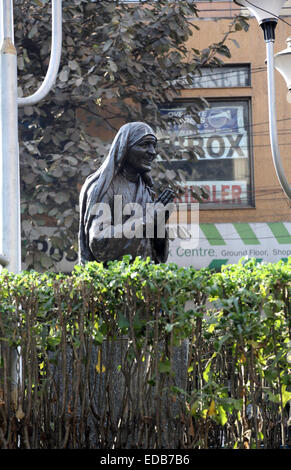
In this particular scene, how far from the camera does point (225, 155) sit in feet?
69.2

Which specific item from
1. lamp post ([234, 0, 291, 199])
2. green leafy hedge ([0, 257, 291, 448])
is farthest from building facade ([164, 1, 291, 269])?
green leafy hedge ([0, 257, 291, 448])

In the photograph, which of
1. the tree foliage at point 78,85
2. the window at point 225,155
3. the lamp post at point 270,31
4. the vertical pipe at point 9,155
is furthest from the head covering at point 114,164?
the window at point 225,155

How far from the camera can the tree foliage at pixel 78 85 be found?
12180mm

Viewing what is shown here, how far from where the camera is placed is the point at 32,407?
4777 mm

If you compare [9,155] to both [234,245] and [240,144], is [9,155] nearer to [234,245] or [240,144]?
[234,245]

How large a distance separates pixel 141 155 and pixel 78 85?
626 centimetres

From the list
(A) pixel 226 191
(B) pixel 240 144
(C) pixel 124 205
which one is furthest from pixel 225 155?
(C) pixel 124 205

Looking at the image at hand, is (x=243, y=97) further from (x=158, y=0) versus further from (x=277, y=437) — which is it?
(x=277, y=437)

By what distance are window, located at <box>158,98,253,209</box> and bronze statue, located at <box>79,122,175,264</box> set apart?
580 inches

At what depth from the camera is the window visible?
2091cm

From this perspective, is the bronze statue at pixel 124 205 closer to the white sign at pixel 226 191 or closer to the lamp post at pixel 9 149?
the lamp post at pixel 9 149

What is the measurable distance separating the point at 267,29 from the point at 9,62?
369 centimetres

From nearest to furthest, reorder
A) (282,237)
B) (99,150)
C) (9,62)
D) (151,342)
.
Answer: (151,342) → (9,62) → (99,150) → (282,237)

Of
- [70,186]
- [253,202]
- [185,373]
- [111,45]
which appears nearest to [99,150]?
[70,186]
